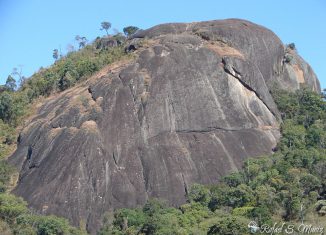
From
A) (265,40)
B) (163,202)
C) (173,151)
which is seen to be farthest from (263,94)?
(163,202)

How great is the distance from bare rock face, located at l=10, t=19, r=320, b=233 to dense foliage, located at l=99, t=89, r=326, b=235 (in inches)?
74.0

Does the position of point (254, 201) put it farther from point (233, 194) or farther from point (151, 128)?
point (151, 128)

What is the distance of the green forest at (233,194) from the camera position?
161 ft

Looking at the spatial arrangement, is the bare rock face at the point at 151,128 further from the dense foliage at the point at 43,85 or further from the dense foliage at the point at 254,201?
the dense foliage at the point at 43,85

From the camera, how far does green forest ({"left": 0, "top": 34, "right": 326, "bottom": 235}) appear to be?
49.0 metres

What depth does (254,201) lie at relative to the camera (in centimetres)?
5256

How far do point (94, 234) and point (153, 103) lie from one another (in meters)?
14.3

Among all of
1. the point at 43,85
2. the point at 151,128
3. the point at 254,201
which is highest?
the point at 43,85

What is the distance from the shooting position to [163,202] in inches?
2124

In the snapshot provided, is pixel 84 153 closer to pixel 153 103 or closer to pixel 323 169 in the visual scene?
pixel 153 103

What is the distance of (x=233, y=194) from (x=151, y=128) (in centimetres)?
1031

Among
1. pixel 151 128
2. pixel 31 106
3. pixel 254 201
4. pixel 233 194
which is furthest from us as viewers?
pixel 31 106

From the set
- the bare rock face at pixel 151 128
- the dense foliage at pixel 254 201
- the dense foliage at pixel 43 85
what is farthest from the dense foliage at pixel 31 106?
the dense foliage at pixel 254 201

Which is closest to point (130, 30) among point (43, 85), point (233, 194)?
point (43, 85)
